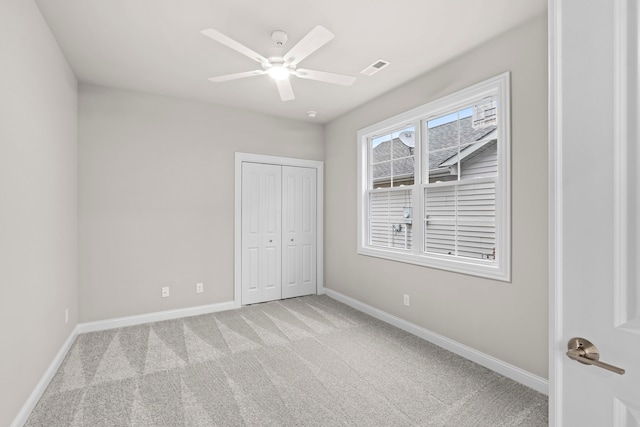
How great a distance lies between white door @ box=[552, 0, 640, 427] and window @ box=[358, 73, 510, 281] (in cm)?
176

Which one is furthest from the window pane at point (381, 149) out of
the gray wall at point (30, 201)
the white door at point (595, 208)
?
the gray wall at point (30, 201)

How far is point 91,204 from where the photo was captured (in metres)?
3.42

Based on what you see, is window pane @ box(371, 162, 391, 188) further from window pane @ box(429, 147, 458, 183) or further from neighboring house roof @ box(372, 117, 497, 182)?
window pane @ box(429, 147, 458, 183)

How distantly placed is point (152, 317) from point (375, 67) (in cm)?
376

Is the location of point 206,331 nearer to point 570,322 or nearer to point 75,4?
point 75,4

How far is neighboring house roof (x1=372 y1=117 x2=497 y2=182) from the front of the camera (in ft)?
9.27

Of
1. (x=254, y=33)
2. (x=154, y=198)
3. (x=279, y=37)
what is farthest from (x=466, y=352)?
(x=154, y=198)

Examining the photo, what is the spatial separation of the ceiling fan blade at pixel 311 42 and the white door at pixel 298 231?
2438 mm

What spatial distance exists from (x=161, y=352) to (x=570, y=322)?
3166 millimetres

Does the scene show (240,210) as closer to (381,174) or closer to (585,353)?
(381,174)

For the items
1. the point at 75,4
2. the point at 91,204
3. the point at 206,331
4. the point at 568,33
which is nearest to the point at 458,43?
the point at 568,33

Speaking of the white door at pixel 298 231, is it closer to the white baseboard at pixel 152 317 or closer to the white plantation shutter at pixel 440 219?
the white baseboard at pixel 152 317

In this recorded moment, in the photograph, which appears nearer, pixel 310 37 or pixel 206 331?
pixel 310 37

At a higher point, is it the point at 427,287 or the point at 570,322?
the point at 570,322
